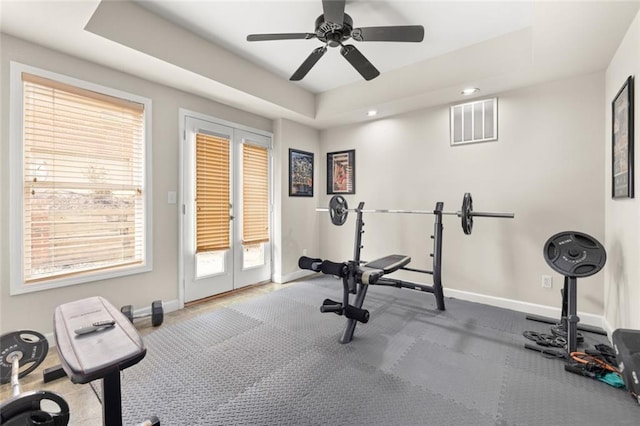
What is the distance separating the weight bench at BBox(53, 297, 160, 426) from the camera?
1.04 m

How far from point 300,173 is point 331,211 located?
1.15 meters

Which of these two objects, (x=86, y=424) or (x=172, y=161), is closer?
(x=86, y=424)

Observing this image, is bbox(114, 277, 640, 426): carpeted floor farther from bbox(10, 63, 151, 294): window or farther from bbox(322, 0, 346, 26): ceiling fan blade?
bbox(322, 0, 346, 26): ceiling fan blade

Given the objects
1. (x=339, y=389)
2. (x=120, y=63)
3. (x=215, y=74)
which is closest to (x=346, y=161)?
(x=215, y=74)

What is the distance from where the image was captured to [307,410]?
1648 millimetres

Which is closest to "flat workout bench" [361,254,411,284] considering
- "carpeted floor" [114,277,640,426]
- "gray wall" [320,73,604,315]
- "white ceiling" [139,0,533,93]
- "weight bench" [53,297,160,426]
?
"carpeted floor" [114,277,640,426]

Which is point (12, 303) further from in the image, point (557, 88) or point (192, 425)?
point (557, 88)

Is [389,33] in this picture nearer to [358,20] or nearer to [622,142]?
[358,20]

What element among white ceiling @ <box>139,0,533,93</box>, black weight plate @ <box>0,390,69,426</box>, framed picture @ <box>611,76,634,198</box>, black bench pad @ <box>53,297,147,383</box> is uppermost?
white ceiling @ <box>139,0,533,93</box>

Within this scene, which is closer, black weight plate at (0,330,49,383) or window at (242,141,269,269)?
black weight plate at (0,330,49,383)

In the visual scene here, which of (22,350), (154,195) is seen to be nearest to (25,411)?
(22,350)

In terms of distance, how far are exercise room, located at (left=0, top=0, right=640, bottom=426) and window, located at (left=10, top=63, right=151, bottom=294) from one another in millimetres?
16

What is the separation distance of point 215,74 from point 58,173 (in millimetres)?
1713

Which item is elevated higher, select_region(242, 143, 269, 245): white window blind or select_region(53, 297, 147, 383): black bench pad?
select_region(242, 143, 269, 245): white window blind
